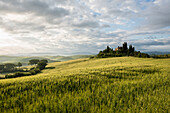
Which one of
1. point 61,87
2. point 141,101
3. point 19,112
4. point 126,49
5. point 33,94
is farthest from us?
point 126,49

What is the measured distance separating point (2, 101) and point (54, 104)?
276cm

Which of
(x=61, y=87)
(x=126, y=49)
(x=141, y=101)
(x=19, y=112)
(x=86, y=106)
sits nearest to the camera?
(x=19, y=112)

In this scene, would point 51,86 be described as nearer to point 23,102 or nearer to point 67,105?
point 23,102

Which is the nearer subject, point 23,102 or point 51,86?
point 23,102

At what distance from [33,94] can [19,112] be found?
1.65 meters

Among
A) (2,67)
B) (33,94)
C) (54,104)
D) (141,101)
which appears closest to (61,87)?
(33,94)

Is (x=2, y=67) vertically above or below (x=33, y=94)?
below

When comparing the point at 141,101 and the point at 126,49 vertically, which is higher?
the point at 126,49

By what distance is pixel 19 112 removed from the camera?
3.77 metres

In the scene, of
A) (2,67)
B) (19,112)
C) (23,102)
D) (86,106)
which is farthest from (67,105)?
(2,67)

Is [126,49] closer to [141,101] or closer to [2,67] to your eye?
[141,101]

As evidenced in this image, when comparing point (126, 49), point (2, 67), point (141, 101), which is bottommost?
point (2, 67)

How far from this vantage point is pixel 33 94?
5.39m

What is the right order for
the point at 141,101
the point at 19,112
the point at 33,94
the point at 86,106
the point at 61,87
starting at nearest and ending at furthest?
the point at 19,112, the point at 86,106, the point at 141,101, the point at 33,94, the point at 61,87
